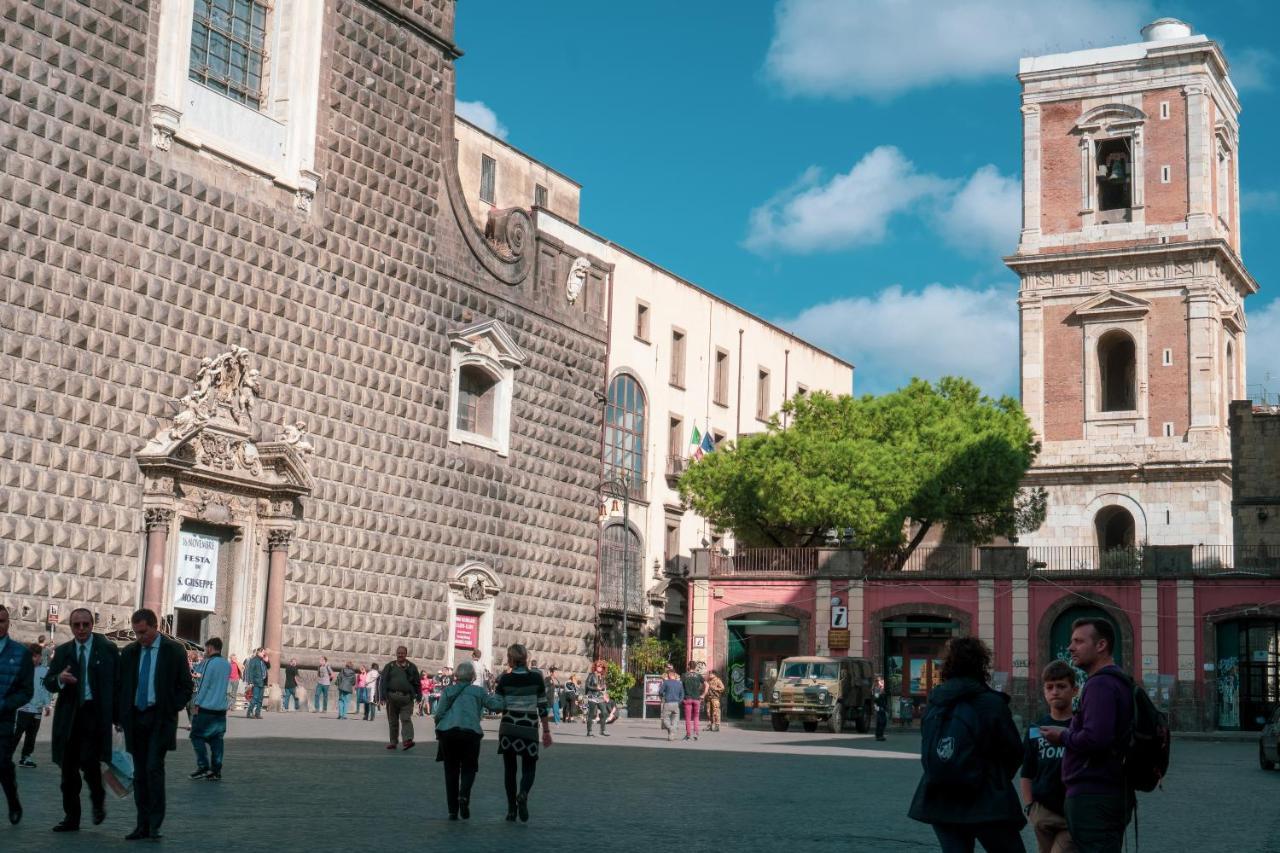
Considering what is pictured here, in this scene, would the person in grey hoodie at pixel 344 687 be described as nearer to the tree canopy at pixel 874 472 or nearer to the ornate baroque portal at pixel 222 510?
the ornate baroque portal at pixel 222 510

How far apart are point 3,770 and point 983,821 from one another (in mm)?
6803

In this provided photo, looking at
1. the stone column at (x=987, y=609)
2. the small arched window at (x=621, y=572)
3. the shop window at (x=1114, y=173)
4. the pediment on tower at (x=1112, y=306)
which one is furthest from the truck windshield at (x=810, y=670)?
the shop window at (x=1114, y=173)

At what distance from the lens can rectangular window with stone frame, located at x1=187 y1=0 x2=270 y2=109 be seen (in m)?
32.3

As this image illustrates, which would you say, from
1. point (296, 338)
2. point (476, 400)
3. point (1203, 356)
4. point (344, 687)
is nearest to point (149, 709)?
point (344, 687)

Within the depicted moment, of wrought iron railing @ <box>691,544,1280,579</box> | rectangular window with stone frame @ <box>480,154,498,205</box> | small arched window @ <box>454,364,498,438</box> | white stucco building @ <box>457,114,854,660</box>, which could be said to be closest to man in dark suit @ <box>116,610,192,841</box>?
small arched window @ <box>454,364,498,438</box>

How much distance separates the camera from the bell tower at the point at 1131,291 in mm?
54594

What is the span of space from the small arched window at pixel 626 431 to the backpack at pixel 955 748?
43254 millimetres

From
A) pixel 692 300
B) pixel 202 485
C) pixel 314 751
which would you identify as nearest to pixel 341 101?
pixel 202 485

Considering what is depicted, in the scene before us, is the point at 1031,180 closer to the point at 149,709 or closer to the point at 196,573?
the point at 196,573

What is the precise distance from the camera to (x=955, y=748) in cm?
744

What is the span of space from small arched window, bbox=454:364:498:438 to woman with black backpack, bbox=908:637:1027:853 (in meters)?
32.3

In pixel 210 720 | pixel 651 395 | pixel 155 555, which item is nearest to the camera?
pixel 210 720

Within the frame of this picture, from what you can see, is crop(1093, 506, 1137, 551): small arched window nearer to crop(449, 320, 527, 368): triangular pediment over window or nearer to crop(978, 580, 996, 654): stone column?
crop(978, 580, 996, 654): stone column

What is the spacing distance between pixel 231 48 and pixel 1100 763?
29393 millimetres
